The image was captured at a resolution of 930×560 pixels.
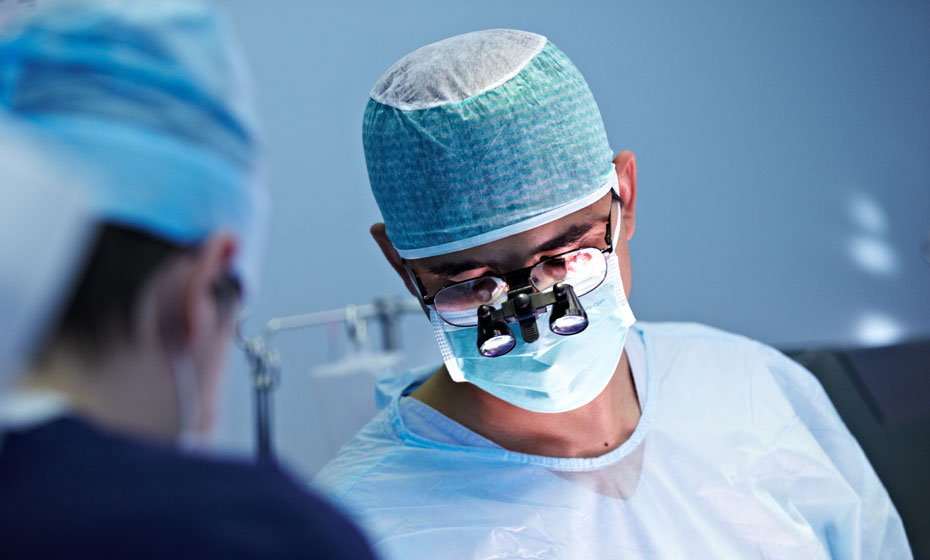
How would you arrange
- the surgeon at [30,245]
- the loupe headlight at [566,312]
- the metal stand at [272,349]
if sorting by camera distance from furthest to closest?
the metal stand at [272,349], the loupe headlight at [566,312], the surgeon at [30,245]

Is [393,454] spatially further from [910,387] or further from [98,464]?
[910,387]

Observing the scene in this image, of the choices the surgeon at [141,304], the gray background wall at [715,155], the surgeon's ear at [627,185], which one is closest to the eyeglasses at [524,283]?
the surgeon's ear at [627,185]

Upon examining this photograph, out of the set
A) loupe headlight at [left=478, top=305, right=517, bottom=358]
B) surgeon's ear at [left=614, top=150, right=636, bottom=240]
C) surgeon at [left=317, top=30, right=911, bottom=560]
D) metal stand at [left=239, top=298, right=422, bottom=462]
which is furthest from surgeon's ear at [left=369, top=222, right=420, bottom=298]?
metal stand at [left=239, top=298, right=422, bottom=462]

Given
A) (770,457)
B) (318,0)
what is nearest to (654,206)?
(318,0)

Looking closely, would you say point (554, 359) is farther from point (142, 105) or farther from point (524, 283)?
point (142, 105)

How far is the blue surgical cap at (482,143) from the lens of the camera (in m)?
1.18

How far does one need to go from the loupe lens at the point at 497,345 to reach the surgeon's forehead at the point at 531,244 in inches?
4.7

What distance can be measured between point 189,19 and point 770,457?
1.28 metres

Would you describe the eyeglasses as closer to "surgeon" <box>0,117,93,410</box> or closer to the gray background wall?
"surgeon" <box>0,117,93,410</box>

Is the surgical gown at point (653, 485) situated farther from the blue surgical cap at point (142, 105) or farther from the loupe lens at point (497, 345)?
the blue surgical cap at point (142, 105)

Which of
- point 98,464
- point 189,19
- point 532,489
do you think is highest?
point 189,19

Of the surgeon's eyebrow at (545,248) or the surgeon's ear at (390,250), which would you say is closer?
the surgeon's eyebrow at (545,248)

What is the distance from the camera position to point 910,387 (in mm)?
2617

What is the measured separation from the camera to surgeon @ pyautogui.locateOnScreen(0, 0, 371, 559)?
46 cm
